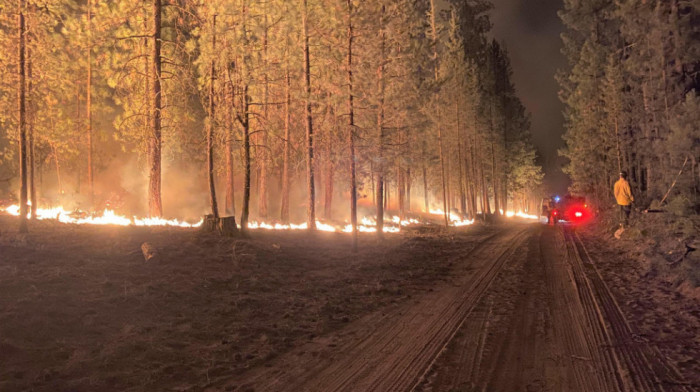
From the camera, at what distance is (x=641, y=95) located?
26828 mm

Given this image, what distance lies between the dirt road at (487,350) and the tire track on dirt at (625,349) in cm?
1

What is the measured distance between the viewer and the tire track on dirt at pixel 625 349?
502 cm

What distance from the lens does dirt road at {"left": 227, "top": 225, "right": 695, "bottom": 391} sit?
205 inches

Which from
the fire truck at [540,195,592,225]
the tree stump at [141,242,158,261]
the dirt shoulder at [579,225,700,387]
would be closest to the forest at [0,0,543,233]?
the tree stump at [141,242,158,261]

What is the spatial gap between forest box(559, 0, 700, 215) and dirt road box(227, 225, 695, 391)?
9683mm

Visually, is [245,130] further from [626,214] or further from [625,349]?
[626,214]

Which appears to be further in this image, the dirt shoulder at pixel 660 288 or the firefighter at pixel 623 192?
the firefighter at pixel 623 192

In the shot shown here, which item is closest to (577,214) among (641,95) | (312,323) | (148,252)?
(641,95)

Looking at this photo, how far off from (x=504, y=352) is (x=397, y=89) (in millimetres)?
16750

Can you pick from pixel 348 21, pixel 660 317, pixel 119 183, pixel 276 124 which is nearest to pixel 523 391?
pixel 660 317

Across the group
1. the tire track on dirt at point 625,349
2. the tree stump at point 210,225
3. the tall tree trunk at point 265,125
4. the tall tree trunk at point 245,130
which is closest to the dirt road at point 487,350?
the tire track on dirt at point 625,349

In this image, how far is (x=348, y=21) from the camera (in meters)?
19.0

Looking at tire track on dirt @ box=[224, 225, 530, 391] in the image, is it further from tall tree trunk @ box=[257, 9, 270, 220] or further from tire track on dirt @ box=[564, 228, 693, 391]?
tall tree trunk @ box=[257, 9, 270, 220]

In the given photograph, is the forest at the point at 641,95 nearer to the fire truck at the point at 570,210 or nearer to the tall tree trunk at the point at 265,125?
the fire truck at the point at 570,210
